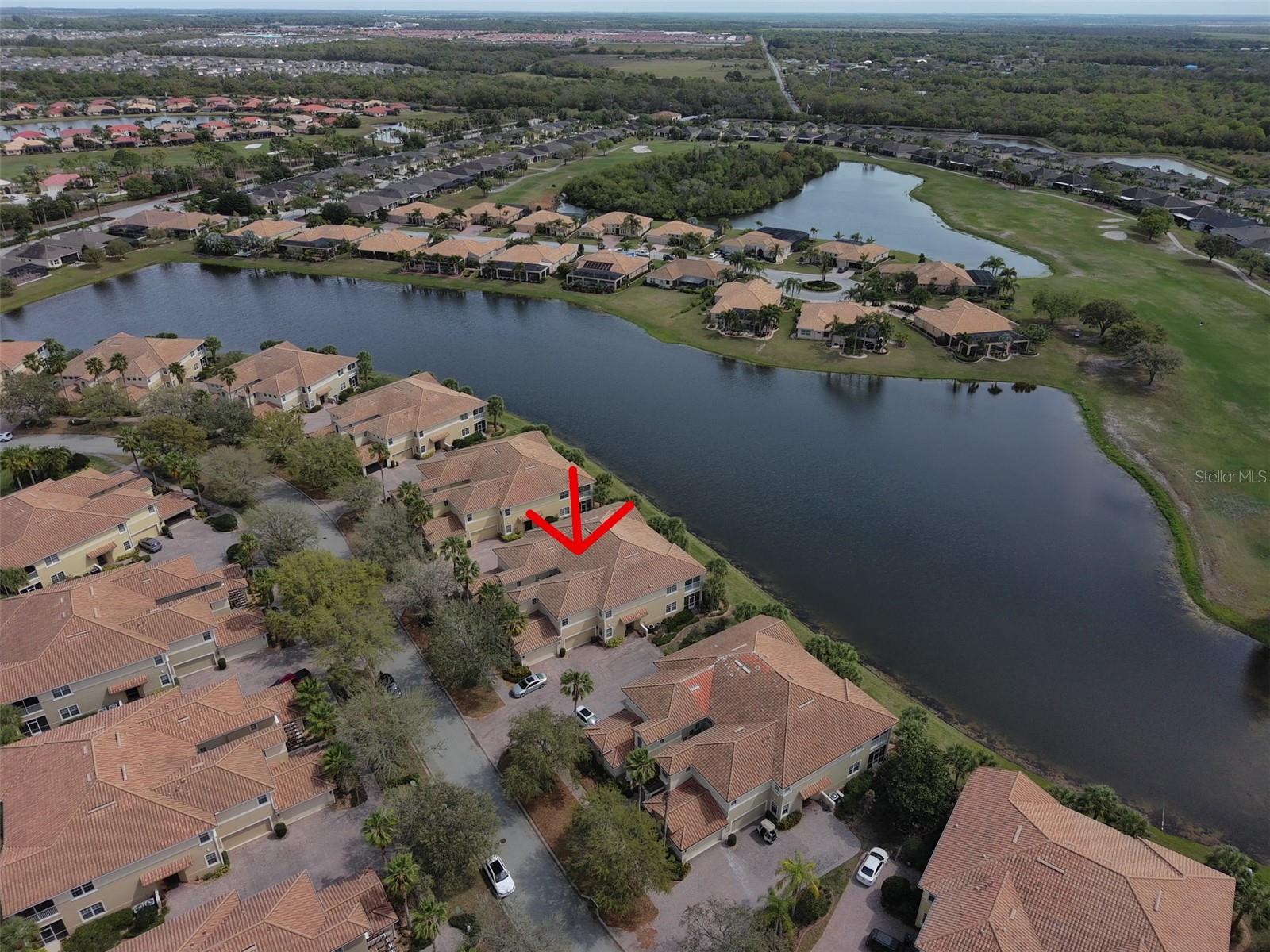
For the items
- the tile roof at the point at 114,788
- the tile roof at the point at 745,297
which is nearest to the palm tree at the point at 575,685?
the tile roof at the point at 114,788

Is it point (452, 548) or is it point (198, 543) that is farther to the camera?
point (198, 543)

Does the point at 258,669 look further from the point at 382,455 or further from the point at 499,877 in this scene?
the point at 382,455

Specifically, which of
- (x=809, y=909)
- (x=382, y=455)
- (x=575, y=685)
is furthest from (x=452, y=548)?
(x=809, y=909)

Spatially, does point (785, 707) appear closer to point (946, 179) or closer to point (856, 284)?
point (856, 284)

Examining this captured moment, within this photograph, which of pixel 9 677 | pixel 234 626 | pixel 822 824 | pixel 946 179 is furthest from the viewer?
pixel 946 179

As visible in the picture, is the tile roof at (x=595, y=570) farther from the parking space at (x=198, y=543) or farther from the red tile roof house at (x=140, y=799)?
the parking space at (x=198, y=543)

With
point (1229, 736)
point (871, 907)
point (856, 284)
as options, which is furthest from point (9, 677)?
point (856, 284)
